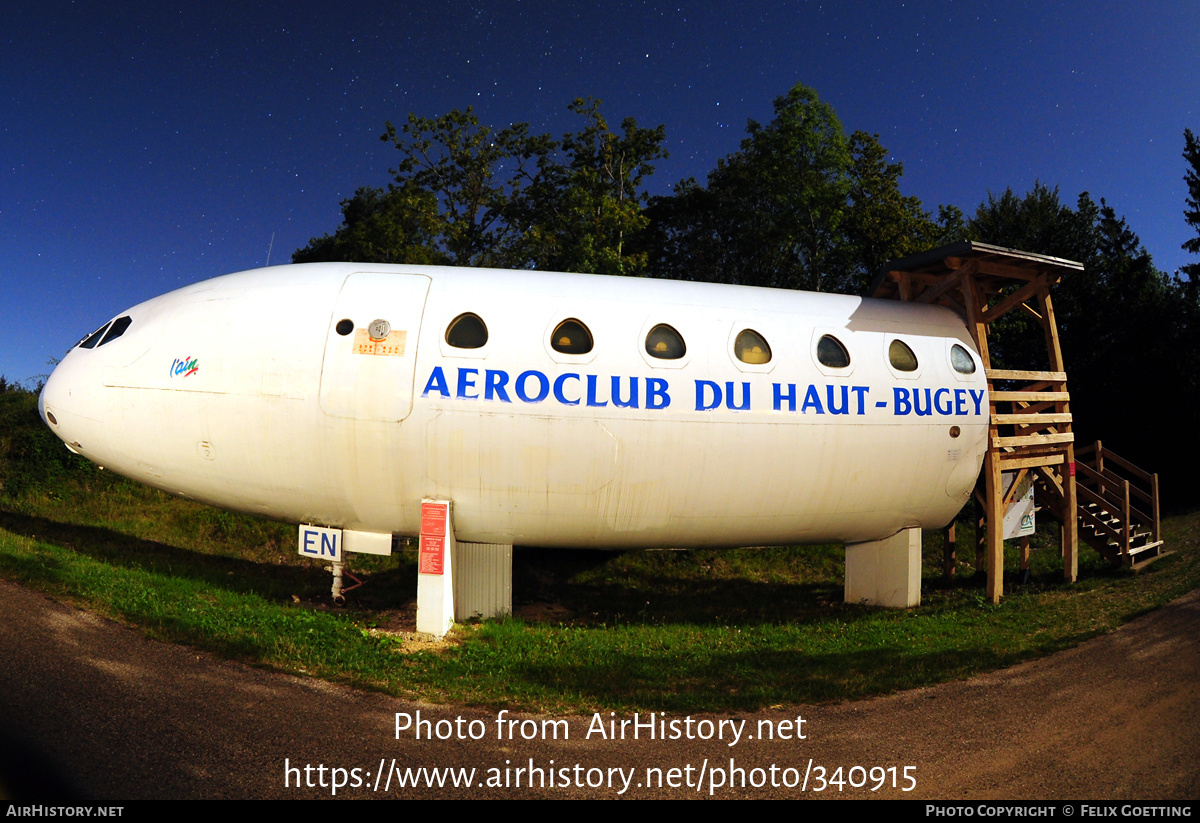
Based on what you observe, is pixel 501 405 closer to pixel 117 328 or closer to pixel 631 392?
pixel 631 392

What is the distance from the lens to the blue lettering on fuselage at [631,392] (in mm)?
8656

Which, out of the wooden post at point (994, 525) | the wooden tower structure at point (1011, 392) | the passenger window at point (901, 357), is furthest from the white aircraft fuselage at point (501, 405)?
the wooden tower structure at point (1011, 392)

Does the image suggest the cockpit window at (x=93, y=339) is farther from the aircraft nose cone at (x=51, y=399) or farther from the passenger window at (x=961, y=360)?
the passenger window at (x=961, y=360)

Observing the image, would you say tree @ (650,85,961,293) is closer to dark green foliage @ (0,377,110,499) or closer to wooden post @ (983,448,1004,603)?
wooden post @ (983,448,1004,603)

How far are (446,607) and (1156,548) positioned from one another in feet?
59.4

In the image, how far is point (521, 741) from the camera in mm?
5922

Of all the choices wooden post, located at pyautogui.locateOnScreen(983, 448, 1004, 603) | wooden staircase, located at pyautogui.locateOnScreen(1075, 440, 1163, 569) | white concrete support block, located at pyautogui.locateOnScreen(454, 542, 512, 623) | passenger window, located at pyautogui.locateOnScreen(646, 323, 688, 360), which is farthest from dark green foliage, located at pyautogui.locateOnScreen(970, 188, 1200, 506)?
white concrete support block, located at pyautogui.locateOnScreen(454, 542, 512, 623)

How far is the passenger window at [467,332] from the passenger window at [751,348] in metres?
3.95

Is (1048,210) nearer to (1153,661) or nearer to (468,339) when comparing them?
(1153,661)

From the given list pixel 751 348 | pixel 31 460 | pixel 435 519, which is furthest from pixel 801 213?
pixel 31 460

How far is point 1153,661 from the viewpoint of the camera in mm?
8141

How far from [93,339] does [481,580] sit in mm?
7626

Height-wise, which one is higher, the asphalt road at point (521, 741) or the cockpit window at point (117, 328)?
the cockpit window at point (117, 328)

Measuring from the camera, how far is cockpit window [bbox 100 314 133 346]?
9.74 metres
